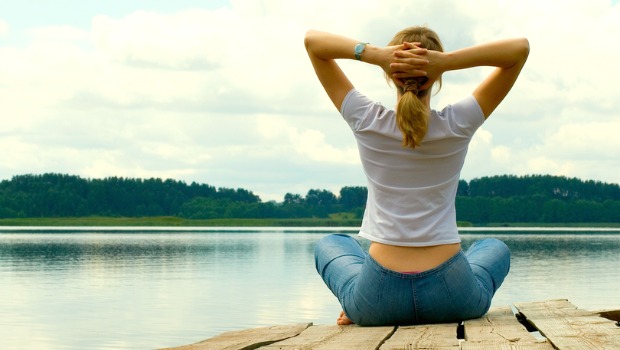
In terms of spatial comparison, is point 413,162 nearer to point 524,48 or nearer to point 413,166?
point 413,166

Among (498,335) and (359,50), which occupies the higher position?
(359,50)

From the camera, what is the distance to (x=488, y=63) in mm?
4746

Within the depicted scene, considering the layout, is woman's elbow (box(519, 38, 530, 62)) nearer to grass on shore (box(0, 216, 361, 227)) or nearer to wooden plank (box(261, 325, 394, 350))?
wooden plank (box(261, 325, 394, 350))

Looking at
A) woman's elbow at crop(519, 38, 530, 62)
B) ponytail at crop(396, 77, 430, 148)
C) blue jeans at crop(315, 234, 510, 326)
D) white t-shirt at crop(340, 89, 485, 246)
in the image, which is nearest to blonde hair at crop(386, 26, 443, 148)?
ponytail at crop(396, 77, 430, 148)

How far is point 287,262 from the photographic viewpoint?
105 ft

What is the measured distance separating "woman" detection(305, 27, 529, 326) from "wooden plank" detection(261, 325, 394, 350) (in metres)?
0.20

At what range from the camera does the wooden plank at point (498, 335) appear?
13.1ft

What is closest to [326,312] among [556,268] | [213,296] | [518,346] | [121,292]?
[213,296]

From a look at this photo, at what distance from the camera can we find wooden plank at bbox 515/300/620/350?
402cm

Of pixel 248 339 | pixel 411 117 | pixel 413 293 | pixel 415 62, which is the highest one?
pixel 415 62

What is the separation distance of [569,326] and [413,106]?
1432mm

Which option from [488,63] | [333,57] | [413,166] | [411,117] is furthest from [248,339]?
[488,63]

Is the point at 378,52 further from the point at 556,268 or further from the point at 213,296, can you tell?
the point at 556,268

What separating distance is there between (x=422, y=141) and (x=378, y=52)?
20.9 inches
